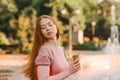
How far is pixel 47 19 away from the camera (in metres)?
1.43

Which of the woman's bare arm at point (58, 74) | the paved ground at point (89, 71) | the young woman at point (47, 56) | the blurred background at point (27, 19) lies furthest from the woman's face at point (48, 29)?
the blurred background at point (27, 19)

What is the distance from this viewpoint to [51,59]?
137 cm

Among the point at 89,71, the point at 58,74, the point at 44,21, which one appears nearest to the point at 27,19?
the point at 89,71

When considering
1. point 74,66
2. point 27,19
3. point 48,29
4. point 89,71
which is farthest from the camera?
point 27,19

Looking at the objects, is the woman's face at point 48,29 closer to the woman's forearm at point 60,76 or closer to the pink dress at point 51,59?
the pink dress at point 51,59

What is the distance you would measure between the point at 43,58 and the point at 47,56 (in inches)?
0.7

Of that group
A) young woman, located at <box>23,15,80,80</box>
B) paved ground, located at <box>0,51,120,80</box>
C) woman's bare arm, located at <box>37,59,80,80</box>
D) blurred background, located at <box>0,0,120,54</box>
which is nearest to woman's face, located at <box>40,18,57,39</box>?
young woman, located at <box>23,15,80,80</box>

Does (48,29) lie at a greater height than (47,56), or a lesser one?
greater

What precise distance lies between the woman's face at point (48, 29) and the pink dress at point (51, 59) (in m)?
0.04

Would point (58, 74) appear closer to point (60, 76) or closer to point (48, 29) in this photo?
point (60, 76)

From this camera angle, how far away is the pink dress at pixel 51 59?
1.35m

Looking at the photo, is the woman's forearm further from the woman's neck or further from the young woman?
the woman's neck

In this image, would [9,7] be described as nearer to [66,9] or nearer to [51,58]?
[66,9]

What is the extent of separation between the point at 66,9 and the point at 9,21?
10.1 feet
